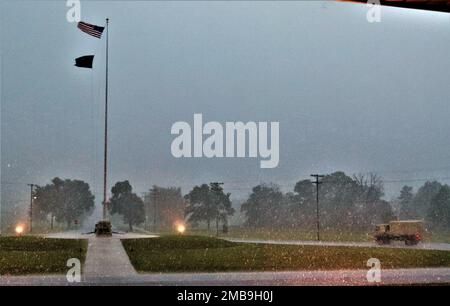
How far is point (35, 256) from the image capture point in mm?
25594

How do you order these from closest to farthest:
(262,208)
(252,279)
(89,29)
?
(252,279) < (89,29) < (262,208)

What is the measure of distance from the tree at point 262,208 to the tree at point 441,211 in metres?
30.0

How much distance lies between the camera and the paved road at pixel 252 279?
16.0 m

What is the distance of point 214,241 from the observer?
116ft

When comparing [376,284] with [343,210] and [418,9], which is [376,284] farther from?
[343,210]

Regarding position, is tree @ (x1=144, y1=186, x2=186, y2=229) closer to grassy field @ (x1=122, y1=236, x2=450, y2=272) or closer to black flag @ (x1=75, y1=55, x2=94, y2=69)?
black flag @ (x1=75, y1=55, x2=94, y2=69)

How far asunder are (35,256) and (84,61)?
1570 cm

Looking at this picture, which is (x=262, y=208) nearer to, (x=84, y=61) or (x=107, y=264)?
(x=84, y=61)

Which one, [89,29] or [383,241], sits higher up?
[89,29]

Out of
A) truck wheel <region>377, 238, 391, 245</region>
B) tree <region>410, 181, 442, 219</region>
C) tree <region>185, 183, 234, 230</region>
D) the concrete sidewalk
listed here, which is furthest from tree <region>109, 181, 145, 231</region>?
the concrete sidewalk

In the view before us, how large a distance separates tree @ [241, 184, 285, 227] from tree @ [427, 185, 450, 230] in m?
30.0

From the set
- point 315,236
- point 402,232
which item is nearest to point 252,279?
point 402,232
